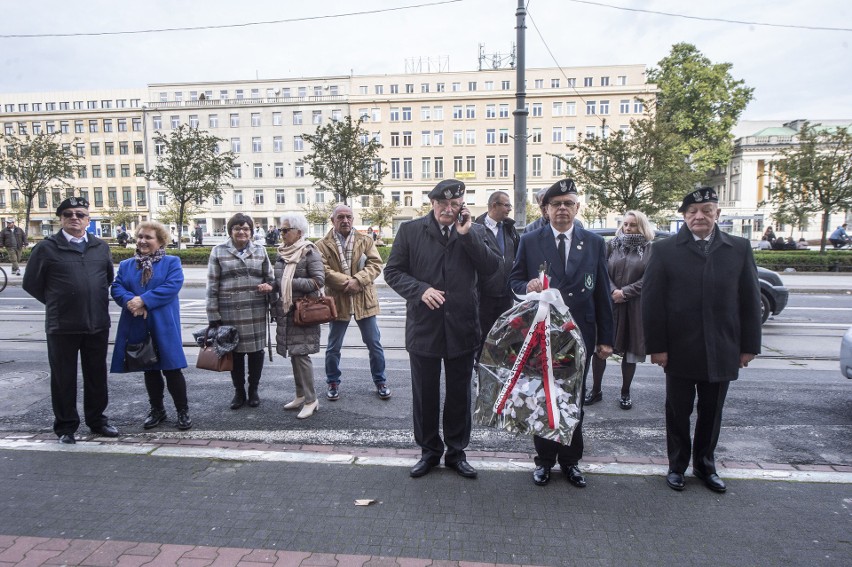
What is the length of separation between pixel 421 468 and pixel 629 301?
2.85 meters

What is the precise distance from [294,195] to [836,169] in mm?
52508

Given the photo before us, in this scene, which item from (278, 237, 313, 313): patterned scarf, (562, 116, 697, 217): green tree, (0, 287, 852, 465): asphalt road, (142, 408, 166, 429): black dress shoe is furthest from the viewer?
(562, 116, 697, 217): green tree

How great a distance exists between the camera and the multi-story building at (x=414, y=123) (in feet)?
198

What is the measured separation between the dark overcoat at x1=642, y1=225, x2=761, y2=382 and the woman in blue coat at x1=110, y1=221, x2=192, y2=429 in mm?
3881

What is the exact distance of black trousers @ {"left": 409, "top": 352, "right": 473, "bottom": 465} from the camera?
392 centimetres

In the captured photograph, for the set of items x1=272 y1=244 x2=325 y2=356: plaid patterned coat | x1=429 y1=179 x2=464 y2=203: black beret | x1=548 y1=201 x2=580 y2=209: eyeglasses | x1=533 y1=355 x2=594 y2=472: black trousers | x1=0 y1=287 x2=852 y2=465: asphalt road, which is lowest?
x1=0 y1=287 x2=852 y2=465: asphalt road

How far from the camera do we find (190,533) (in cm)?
313

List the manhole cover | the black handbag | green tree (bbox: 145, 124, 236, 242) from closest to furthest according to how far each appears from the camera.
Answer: the black handbag
the manhole cover
green tree (bbox: 145, 124, 236, 242)

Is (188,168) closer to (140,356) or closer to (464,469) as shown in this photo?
(140,356)

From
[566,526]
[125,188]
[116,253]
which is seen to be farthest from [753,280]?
[125,188]

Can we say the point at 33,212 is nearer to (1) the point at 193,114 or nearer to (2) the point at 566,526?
(1) the point at 193,114

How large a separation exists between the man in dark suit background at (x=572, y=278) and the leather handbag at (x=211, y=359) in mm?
2816

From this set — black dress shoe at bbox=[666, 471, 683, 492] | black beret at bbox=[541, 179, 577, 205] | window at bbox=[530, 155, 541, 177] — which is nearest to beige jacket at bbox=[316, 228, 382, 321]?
black beret at bbox=[541, 179, 577, 205]

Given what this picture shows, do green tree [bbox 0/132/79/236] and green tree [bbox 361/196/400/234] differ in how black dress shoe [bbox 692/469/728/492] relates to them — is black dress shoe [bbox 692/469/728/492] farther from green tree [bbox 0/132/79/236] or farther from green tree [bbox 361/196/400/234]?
green tree [bbox 361/196/400/234]
